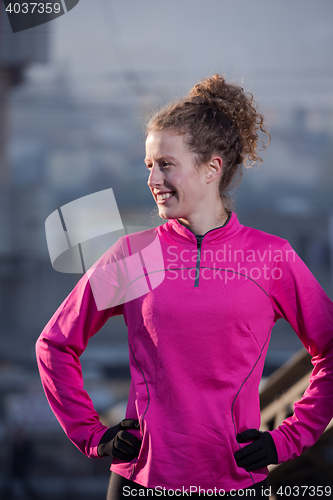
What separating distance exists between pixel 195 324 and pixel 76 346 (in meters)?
0.26

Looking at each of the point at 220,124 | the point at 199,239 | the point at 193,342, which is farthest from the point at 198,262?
the point at 220,124

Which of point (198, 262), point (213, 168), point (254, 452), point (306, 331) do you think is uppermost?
point (213, 168)

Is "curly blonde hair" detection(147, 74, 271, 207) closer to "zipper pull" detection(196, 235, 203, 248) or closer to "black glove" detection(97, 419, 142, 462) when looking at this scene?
"zipper pull" detection(196, 235, 203, 248)

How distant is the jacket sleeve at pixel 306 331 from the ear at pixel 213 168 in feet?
0.65

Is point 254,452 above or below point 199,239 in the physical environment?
below

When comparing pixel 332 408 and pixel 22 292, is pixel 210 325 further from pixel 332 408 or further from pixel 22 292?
pixel 22 292

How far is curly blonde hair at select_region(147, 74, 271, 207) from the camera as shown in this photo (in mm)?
900

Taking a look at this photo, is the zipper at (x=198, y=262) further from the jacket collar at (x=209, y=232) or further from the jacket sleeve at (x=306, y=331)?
the jacket sleeve at (x=306, y=331)

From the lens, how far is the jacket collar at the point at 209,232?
933mm

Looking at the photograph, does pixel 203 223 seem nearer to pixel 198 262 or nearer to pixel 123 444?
pixel 198 262

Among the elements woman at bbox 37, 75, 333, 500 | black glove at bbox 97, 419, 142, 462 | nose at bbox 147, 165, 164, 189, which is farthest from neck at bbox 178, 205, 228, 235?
black glove at bbox 97, 419, 142, 462

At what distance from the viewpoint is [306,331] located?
0.92 meters

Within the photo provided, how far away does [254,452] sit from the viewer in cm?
86

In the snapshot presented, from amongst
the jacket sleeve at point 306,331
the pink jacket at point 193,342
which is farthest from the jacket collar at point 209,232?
the jacket sleeve at point 306,331
